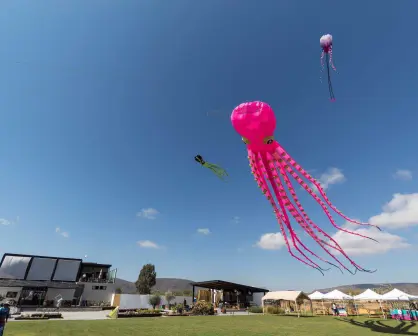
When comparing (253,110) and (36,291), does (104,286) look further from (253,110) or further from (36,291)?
(253,110)

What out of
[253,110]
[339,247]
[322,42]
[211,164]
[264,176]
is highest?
[322,42]

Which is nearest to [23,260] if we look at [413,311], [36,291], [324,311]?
[36,291]

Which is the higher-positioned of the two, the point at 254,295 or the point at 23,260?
the point at 23,260

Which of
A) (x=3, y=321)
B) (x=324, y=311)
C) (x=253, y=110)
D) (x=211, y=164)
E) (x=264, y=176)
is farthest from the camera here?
(x=324, y=311)

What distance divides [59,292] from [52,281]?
331 centimetres

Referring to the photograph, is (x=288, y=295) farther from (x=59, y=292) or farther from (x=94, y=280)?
(x=59, y=292)

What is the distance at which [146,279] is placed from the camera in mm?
76938

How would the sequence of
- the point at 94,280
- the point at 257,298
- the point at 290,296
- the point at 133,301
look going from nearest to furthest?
1. the point at 290,296
2. the point at 133,301
3. the point at 94,280
4. the point at 257,298

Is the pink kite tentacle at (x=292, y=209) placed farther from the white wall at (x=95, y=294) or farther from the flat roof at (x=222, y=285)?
the white wall at (x=95, y=294)

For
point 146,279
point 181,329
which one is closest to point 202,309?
point 181,329

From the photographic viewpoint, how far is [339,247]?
644 cm

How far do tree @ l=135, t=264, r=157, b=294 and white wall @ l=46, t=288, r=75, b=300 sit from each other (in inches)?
1382

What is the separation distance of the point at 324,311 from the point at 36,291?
47.3 metres

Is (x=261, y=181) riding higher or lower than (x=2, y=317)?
higher
